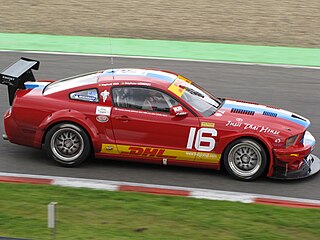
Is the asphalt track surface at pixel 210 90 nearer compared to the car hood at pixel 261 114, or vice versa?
the asphalt track surface at pixel 210 90

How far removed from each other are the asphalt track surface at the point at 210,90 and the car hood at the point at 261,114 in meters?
0.90

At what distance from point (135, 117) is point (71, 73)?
636 centimetres

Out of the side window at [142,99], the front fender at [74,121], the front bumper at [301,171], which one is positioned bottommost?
the front bumper at [301,171]

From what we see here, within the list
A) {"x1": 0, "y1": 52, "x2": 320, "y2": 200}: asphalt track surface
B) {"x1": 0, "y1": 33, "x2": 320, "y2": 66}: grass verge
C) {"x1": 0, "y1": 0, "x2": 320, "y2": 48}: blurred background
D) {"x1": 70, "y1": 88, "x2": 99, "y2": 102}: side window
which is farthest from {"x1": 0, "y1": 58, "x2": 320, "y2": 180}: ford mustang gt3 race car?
{"x1": 0, "y1": 0, "x2": 320, "y2": 48}: blurred background

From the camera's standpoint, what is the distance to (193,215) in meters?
9.55

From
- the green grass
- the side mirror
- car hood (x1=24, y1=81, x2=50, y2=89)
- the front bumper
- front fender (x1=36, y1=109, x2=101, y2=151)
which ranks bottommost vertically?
the green grass

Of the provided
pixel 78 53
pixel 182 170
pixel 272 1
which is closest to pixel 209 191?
pixel 182 170

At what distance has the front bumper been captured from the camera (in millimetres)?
11352

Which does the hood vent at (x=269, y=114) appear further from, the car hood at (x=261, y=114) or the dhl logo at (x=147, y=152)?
the dhl logo at (x=147, y=152)

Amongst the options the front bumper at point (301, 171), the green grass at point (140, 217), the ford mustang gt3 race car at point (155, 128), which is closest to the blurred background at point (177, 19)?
the front bumper at point (301, 171)

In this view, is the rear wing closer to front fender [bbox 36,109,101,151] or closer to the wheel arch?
front fender [bbox 36,109,101,151]

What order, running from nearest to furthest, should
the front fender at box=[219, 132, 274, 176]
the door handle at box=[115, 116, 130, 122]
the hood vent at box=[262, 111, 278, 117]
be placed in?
the front fender at box=[219, 132, 274, 176]
the door handle at box=[115, 116, 130, 122]
the hood vent at box=[262, 111, 278, 117]

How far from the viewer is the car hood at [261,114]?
11625 mm

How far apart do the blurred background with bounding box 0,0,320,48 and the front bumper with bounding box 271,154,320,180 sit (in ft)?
33.2
